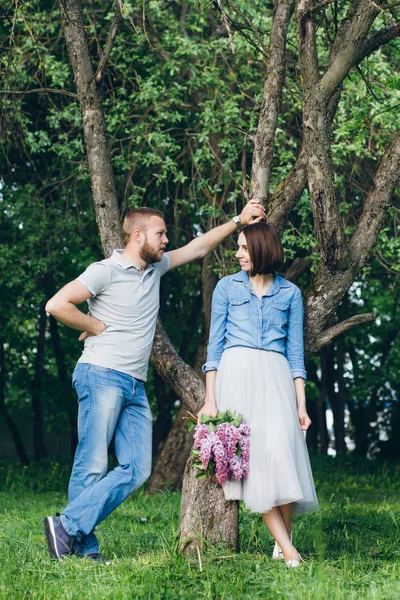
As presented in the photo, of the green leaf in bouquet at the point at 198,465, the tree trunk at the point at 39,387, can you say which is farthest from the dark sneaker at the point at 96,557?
the tree trunk at the point at 39,387

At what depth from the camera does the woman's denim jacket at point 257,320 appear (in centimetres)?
493

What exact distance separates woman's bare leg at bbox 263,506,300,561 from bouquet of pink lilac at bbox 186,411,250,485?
273 mm

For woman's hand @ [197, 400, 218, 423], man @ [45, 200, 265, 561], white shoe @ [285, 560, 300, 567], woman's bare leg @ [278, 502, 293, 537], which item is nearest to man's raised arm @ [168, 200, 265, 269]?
man @ [45, 200, 265, 561]

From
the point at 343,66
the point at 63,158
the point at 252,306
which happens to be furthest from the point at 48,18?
the point at 252,306

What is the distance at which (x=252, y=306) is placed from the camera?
496cm

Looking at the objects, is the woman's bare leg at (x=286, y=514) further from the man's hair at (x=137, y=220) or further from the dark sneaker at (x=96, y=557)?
the man's hair at (x=137, y=220)

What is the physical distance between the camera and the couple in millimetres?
4809

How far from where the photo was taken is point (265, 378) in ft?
15.9

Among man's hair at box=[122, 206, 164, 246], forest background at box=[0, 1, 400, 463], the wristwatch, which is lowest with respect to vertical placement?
man's hair at box=[122, 206, 164, 246]

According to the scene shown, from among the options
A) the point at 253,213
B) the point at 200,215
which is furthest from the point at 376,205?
the point at 200,215

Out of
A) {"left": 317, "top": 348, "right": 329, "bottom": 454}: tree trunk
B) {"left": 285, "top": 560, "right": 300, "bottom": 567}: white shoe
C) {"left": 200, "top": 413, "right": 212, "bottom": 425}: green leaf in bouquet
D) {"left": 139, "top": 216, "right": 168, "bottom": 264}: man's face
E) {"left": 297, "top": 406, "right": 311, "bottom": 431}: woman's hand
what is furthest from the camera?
{"left": 317, "top": 348, "right": 329, "bottom": 454}: tree trunk

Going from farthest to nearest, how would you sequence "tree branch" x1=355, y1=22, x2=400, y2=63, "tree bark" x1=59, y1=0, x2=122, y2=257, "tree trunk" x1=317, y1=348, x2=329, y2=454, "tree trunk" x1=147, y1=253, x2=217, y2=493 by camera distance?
"tree trunk" x1=317, y1=348, x2=329, y2=454 < "tree trunk" x1=147, y1=253, x2=217, y2=493 < "tree bark" x1=59, y1=0, x2=122, y2=257 < "tree branch" x1=355, y1=22, x2=400, y2=63

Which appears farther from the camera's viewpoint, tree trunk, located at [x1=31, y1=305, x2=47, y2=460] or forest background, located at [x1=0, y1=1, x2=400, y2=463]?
tree trunk, located at [x1=31, y1=305, x2=47, y2=460]

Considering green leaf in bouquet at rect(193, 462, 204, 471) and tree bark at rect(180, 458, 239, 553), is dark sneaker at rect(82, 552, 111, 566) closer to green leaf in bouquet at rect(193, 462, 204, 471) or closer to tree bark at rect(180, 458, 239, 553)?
tree bark at rect(180, 458, 239, 553)
